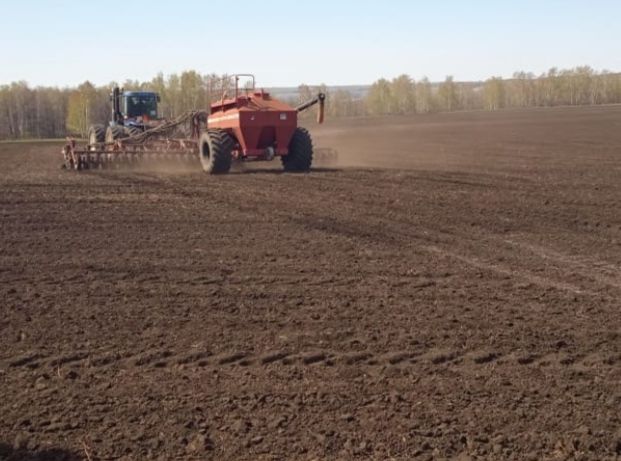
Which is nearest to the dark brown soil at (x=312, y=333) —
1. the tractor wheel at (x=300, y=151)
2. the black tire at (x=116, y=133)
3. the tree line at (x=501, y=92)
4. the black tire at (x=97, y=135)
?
the tractor wheel at (x=300, y=151)

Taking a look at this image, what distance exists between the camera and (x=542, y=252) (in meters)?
8.83

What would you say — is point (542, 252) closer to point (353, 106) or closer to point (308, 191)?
point (308, 191)

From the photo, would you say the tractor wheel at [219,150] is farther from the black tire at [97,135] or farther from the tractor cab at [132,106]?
the black tire at [97,135]

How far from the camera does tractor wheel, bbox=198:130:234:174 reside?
1798 centimetres

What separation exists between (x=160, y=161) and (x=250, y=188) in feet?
20.5

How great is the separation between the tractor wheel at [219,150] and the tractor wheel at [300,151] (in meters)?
1.65

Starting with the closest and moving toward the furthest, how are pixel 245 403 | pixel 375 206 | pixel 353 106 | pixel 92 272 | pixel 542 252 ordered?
pixel 245 403, pixel 92 272, pixel 542 252, pixel 375 206, pixel 353 106

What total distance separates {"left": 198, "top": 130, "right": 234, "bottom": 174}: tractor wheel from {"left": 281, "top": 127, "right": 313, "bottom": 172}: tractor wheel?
5.41 feet

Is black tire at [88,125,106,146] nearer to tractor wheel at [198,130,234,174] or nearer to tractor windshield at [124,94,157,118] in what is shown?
tractor windshield at [124,94,157,118]

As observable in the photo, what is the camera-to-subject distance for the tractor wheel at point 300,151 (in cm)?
1884

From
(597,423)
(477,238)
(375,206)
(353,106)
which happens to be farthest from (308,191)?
(353,106)

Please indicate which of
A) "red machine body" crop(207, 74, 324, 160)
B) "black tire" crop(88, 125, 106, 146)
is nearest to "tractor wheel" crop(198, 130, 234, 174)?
"red machine body" crop(207, 74, 324, 160)

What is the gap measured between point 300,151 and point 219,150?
2.18 metres

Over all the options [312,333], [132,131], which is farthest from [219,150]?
[312,333]
